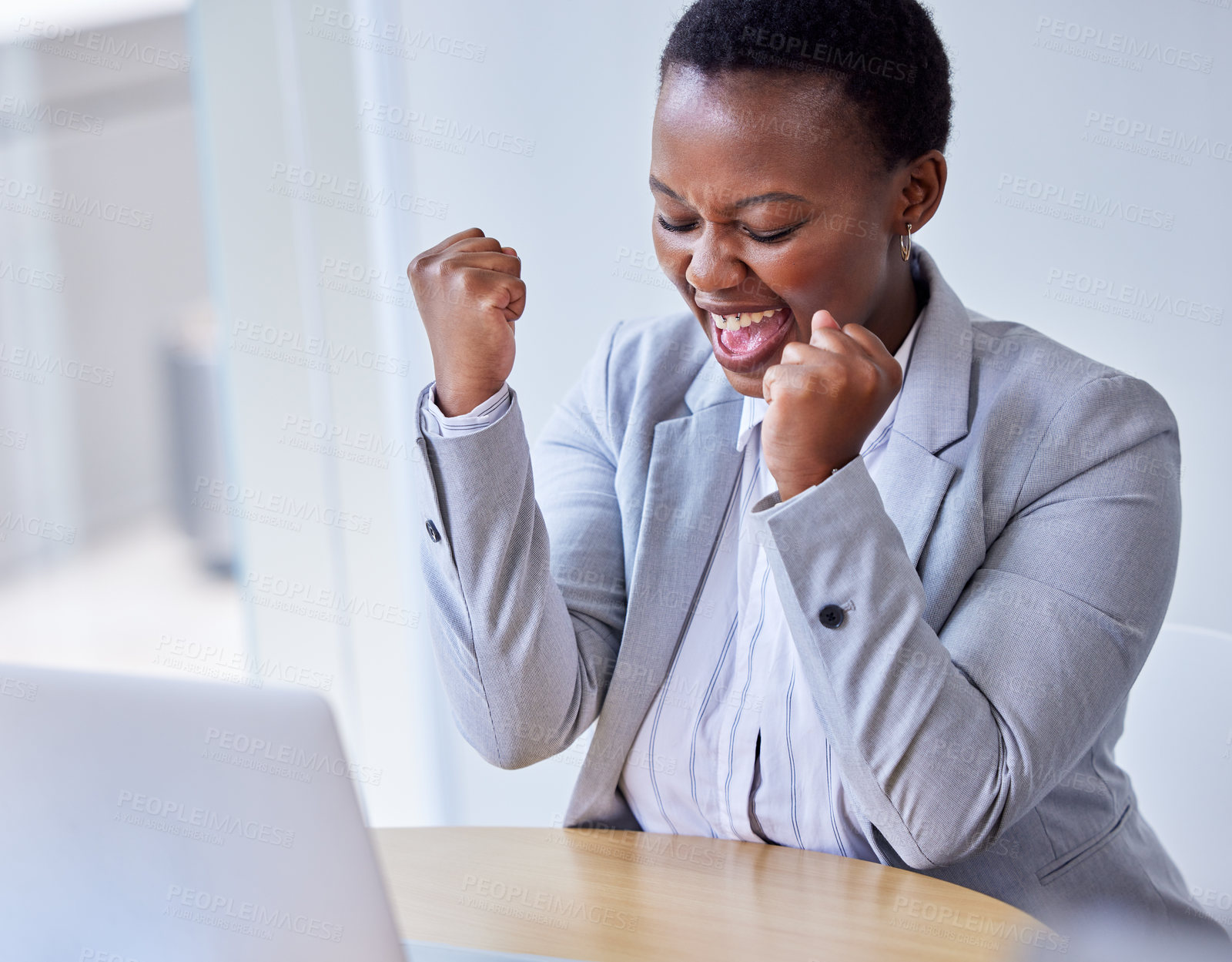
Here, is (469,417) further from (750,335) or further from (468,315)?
(750,335)

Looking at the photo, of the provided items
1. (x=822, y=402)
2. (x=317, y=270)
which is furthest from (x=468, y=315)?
(x=317, y=270)

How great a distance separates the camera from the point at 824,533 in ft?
3.70

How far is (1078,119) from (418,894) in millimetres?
1691

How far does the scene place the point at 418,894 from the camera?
3.65 ft

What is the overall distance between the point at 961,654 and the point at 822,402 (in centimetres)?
30

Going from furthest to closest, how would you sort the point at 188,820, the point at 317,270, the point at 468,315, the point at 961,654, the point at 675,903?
1. the point at 317,270
2. the point at 468,315
3. the point at 961,654
4. the point at 675,903
5. the point at 188,820

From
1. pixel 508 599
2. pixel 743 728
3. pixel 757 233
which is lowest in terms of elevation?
pixel 743 728

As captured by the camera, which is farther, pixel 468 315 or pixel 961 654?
pixel 468 315

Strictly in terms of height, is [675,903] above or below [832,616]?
below

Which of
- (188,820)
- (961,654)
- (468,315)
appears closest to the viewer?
(188,820)

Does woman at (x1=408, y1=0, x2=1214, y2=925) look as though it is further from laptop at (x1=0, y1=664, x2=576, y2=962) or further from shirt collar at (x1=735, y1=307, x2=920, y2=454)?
laptop at (x1=0, y1=664, x2=576, y2=962)

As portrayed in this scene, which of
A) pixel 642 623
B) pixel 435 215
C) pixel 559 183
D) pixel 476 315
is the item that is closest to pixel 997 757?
pixel 642 623

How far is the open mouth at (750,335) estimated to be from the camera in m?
1.31

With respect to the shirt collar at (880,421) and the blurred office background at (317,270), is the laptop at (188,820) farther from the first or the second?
the blurred office background at (317,270)
